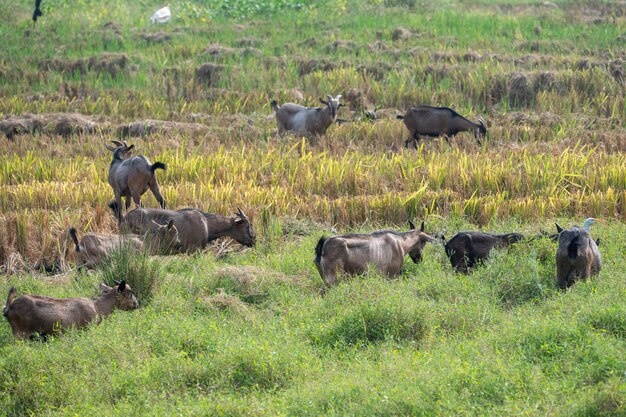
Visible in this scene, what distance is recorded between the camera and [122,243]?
39.2ft

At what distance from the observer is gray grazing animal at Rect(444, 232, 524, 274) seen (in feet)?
39.5

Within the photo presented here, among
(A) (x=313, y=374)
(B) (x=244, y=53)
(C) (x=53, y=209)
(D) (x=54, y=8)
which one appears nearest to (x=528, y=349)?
(A) (x=313, y=374)

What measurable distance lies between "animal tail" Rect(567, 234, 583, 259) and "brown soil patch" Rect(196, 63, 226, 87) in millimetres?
16698

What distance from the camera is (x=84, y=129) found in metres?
21.4

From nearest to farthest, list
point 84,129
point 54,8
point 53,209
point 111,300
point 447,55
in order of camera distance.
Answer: point 111,300, point 53,209, point 84,129, point 447,55, point 54,8

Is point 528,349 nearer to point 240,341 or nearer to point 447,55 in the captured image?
point 240,341

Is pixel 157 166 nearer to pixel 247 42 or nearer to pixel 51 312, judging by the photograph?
pixel 51 312

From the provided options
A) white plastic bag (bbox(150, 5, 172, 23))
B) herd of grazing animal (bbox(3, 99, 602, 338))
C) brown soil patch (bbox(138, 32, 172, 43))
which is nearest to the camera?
herd of grazing animal (bbox(3, 99, 602, 338))

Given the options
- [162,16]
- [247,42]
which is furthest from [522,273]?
[162,16]

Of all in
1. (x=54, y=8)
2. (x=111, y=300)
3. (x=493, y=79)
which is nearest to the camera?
(x=111, y=300)

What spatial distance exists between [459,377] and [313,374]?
4.62 feet

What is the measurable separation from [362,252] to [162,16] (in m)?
24.3

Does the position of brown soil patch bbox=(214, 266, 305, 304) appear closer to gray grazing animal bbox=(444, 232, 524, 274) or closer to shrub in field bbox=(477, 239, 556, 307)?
gray grazing animal bbox=(444, 232, 524, 274)

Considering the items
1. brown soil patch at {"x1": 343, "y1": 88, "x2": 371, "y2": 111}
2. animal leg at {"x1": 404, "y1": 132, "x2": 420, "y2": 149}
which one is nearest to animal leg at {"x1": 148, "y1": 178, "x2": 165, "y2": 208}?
animal leg at {"x1": 404, "y1": 132, "x2": 420, "y2": 149}
